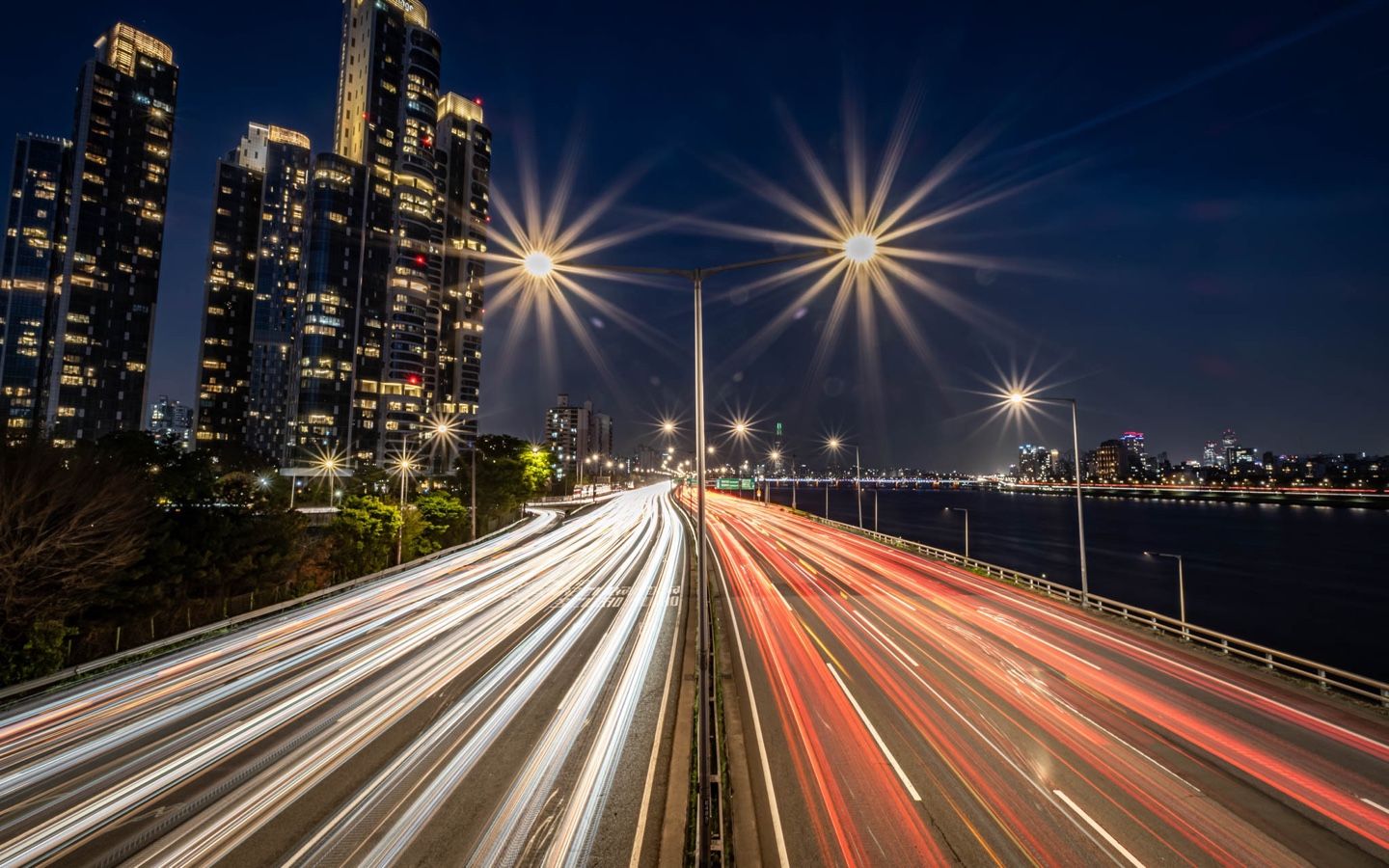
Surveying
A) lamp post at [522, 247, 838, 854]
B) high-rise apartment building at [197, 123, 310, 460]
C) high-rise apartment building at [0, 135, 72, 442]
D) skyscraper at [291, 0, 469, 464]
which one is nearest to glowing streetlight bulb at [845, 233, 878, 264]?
lamp post at [522, 247, 838, 854]

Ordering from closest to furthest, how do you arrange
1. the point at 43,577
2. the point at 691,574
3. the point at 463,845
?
the point at 463,845
the point at 43,577
the point at 691,574

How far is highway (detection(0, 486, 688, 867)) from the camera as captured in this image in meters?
8.94

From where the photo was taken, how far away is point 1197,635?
1082 inches

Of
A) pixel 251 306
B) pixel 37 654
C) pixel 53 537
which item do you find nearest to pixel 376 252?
pixel 251 306

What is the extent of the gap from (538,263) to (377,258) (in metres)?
131

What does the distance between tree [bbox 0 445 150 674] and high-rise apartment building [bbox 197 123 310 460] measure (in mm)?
120185

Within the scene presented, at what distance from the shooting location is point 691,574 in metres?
32.5

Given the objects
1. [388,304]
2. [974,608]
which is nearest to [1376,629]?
[974,608]

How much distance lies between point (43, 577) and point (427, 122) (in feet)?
472

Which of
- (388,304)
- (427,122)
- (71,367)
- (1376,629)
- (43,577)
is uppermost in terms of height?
(427,122)

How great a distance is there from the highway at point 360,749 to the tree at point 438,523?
17896 millimetres

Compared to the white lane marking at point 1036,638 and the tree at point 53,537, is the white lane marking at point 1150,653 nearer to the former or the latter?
the white lane marking at point 1036,638

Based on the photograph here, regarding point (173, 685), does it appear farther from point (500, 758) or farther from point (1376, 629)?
point (1376, 629)

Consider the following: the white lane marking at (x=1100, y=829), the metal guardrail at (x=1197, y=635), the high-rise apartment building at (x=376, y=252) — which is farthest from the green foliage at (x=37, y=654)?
the high-rise apartment building at (x=376, y=252)
